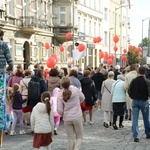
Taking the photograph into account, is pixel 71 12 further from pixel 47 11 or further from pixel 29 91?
pixel 29 91

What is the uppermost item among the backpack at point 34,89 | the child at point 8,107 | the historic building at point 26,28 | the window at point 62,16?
the window at point 62,16

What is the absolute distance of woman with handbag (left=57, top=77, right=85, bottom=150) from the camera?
1008cm

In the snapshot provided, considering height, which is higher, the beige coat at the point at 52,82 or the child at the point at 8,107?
the beige coat at the point at 52,82

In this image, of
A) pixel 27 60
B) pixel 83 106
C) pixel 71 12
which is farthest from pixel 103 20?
pixel 83 106

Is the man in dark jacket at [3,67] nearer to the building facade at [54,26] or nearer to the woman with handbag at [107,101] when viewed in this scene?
the woman with handbag at [107,101]

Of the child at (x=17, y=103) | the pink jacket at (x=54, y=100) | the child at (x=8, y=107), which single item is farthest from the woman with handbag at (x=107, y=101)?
the child at (x=8, y=107)

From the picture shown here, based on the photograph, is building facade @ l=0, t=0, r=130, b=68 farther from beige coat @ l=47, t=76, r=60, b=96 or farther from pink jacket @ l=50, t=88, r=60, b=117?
pink jacket @ l=50, t=88, r=60, b=117

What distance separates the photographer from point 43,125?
9859mm

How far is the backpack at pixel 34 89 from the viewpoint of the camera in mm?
14238

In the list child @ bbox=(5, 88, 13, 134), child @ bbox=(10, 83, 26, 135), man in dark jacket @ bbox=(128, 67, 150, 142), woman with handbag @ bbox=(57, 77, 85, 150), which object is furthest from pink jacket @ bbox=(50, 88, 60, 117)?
woman with handbag @ bbox=(57, 77, 85, 150)

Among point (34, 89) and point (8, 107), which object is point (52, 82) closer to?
point (34, 89)

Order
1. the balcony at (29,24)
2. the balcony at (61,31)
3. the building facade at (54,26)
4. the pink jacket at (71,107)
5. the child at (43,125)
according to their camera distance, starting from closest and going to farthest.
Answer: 1. the child at (43,125)
2. the pink jacket at (71,107)
3. the building facade at (54,26)
4. the balcony at (29,24)
5. the balcony at (61,31)

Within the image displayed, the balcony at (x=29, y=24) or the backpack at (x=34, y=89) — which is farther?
the balcony at (x=29, y=24)

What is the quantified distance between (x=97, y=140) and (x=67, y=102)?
316 centimetres
